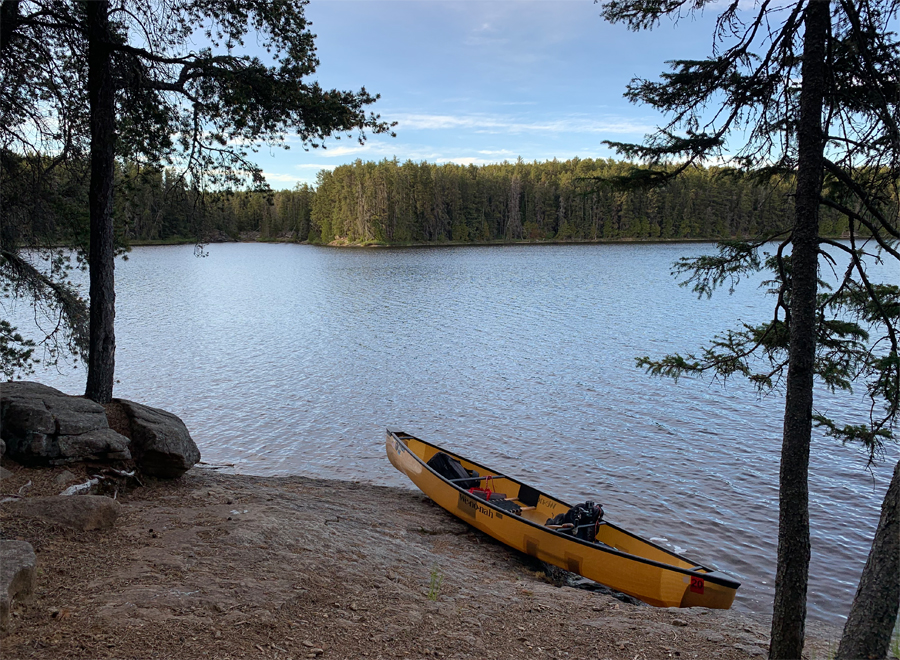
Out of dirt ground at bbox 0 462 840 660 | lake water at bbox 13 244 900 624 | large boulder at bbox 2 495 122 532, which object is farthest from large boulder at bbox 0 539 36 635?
lake water at bbox 13 244 900 624

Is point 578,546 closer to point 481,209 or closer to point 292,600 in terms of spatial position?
point 292,600

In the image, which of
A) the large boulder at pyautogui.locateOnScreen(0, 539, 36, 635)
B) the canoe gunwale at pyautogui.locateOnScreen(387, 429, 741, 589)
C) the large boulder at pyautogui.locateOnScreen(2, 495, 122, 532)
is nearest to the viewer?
the large boulder at pyautogui.locateOnScreen(0, 539, 36, 635)

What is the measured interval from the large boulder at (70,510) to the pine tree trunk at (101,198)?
331cm

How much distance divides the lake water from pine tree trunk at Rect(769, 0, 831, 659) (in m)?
3.24

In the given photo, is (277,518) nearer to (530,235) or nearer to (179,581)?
(179,581)

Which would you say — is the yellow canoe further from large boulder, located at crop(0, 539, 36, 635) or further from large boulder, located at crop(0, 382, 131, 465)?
large boulder, located at crop(0, 539, 36, 635)

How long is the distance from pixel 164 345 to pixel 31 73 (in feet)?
54.3

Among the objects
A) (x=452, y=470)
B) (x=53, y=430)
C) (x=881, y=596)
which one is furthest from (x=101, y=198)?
(x=881, y=596)

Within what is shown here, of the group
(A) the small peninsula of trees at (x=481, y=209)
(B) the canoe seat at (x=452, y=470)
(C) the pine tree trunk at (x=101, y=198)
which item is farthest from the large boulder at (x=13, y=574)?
Result: (A) the small peninsula of trees at (x=481, y=209)

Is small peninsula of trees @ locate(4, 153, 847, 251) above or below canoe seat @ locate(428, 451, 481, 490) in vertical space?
above

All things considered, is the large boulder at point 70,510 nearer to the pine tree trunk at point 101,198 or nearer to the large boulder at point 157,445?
the large boulder at point 157,445

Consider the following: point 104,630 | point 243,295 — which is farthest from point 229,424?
point 243,295

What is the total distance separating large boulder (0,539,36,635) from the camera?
12.4ft

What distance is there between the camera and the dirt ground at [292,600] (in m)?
4.12
